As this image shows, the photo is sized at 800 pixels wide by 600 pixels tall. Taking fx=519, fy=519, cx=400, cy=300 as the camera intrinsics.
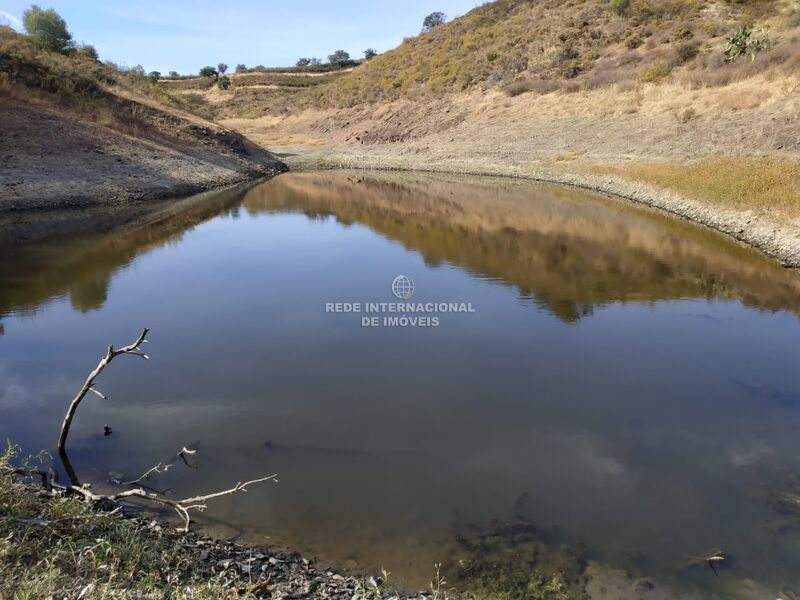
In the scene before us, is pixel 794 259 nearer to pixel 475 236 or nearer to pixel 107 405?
pixel 475 236

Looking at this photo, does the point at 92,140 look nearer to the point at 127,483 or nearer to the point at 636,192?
the point at 127,483

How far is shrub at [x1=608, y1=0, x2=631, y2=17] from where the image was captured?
2019 inches

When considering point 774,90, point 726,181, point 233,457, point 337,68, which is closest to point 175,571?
point 233,457

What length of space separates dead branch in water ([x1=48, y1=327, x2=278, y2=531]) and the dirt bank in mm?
23729

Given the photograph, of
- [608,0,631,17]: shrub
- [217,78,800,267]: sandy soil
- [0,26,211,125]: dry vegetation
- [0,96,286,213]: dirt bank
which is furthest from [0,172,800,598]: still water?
[608,0,631,17]: shrub

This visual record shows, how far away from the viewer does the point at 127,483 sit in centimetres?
681

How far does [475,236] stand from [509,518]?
58.2 ft

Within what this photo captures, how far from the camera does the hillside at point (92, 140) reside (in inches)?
1087

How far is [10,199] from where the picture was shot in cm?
2548

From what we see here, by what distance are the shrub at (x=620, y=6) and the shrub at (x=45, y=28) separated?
167 ft

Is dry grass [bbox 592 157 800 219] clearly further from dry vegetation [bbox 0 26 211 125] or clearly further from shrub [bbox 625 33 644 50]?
dry vegetation [bbox 0 26 211 125]

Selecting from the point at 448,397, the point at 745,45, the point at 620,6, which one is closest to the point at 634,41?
the point at 620,6

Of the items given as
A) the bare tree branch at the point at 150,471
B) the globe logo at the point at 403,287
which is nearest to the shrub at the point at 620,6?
the globe logo at the point at 403,287

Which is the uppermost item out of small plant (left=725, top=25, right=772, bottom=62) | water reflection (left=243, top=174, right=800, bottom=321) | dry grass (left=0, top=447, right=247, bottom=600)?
small plant (left=725, top=25, right=772, bottom=62)
